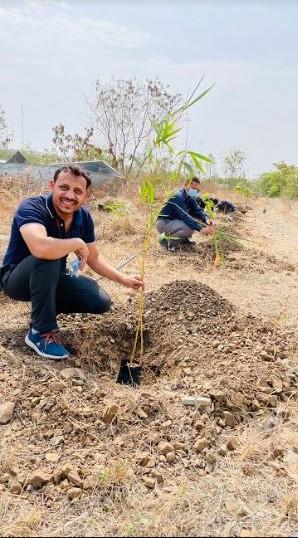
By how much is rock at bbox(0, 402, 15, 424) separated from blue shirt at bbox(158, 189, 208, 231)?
3.59 m

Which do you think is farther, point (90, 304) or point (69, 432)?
point (90, 304)

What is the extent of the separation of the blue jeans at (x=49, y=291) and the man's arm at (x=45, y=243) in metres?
0.11

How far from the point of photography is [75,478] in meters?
1.59

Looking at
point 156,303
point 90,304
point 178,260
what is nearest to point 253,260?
point 178,260

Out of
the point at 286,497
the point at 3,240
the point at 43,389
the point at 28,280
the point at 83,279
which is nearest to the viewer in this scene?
the point at 286,497

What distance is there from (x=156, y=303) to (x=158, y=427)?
4.27 feet

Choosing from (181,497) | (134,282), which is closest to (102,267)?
(134,282)

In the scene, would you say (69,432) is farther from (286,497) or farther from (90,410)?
(286,497)

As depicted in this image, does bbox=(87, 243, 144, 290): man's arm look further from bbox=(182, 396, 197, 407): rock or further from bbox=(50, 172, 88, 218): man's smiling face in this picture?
bbox=(182, 396, 197, 407): rock

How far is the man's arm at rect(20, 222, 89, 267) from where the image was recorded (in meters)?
2.18

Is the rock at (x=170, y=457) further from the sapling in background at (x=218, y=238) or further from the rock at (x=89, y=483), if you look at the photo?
the sapling in background at (x=218, y=238)

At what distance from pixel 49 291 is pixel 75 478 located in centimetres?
99

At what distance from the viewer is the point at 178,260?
5066mm

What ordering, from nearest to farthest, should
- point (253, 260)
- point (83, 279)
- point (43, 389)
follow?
point (43, 389)
point (83, 279)
point (253, 260)
